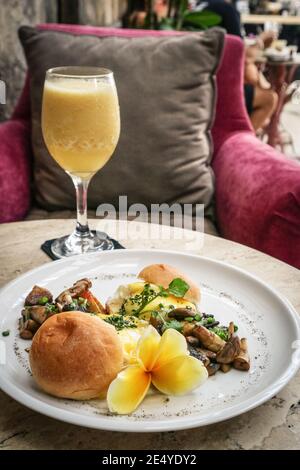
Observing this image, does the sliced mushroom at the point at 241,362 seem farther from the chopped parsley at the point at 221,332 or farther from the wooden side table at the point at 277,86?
the wooden side table at the point at 277,86

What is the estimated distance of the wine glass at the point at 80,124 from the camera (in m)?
1.05

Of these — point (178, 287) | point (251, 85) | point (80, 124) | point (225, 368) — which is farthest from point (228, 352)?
point (251, 85)

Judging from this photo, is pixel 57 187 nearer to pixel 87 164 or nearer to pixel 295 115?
pixel 87 164

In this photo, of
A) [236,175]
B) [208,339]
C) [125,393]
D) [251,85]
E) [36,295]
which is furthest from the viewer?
[251,85]

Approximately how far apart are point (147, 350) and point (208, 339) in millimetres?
93

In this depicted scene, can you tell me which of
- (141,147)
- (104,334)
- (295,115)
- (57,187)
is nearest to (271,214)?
(141,147)

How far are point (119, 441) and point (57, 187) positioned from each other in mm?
1039

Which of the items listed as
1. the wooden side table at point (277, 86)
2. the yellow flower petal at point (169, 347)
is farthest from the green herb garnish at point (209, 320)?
the wooden side table at point (277, 86)

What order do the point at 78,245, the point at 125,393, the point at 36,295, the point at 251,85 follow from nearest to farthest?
the point at 125,393 → the point at 36,295 → the point at 78,245 → the point at 251,85

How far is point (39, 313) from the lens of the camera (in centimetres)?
73

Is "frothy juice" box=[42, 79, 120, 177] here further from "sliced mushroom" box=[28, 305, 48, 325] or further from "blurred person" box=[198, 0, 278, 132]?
"blurred person" box=[198, 0, 278, 132]

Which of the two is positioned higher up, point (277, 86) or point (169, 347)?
point (169, 347)

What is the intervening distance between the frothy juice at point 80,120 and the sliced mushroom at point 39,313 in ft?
1.38

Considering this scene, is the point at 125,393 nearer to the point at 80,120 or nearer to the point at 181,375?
the point at 181,375
